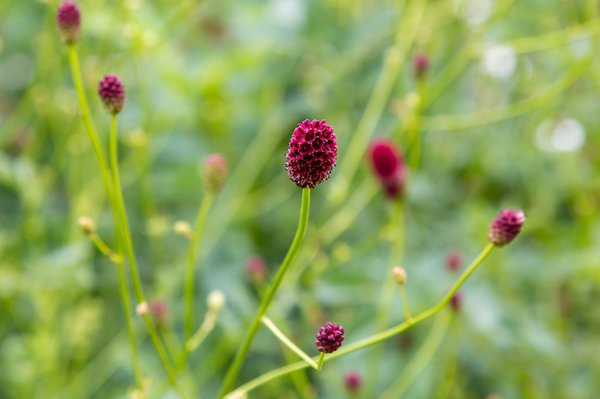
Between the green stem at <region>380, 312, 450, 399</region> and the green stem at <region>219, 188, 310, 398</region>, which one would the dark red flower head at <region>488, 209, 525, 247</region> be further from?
the green stem at <region>380, 312, 450, 399</region>

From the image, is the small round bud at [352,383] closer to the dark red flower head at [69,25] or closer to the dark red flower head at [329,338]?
the dark red flower head at [329,338]

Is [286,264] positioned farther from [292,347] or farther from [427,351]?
[427,351]

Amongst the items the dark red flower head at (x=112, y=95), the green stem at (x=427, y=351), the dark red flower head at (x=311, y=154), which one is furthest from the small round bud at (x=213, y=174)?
the green stem at (x=427, y=351)

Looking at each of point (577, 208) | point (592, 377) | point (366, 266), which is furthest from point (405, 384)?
point (577, 208)

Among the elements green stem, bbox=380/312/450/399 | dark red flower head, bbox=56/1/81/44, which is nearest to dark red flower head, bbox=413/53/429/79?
green stem, bbox=380/312/450/399

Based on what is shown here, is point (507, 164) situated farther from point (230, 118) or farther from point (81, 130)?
point (81, 130)

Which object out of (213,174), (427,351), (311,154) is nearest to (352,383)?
(427,351)
